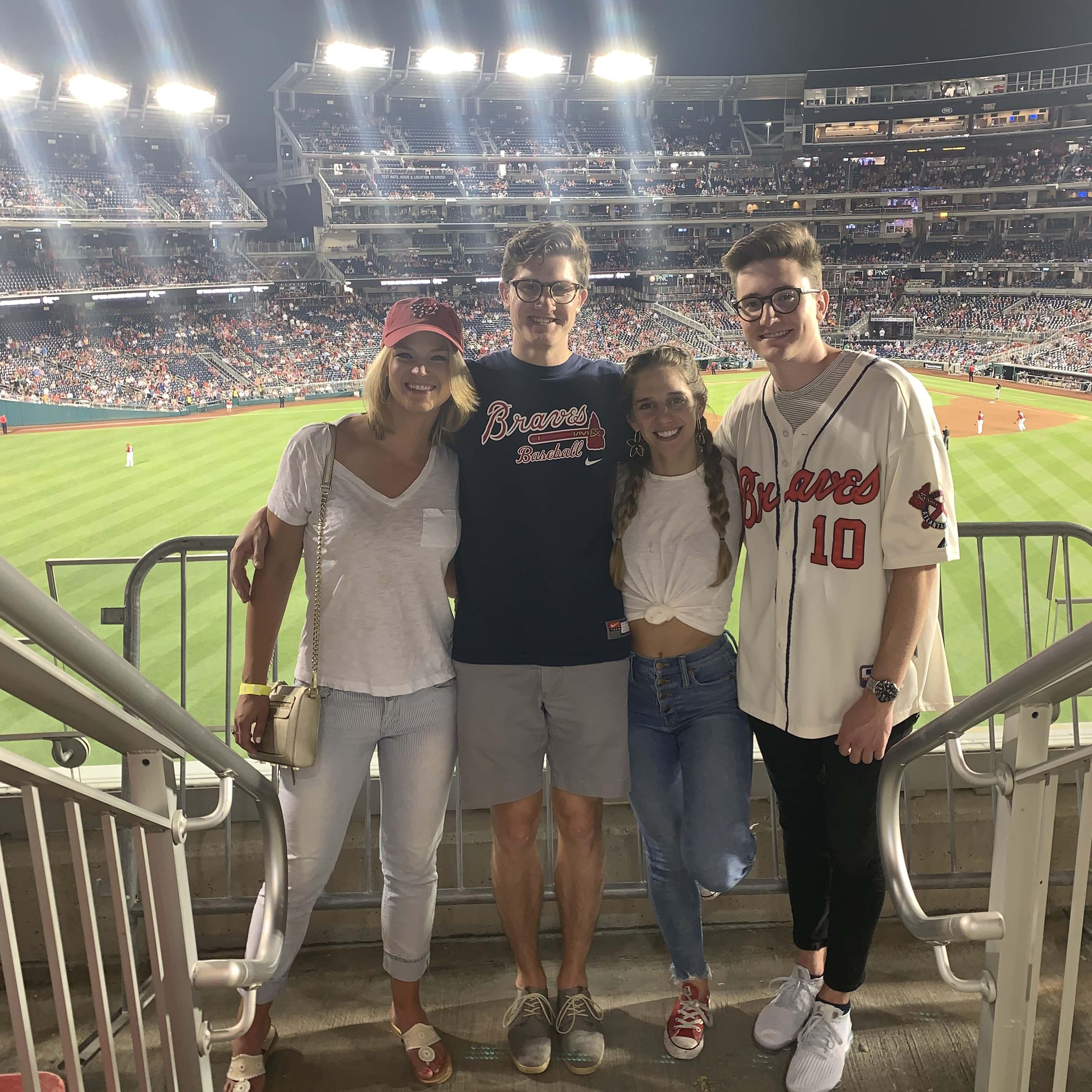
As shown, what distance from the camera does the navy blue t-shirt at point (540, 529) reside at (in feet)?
5.50

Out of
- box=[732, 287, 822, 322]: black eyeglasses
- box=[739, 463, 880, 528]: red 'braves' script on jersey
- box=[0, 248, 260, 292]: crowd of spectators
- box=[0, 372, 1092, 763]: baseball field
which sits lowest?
box=[0, 372, 1092, 763]: baseball field

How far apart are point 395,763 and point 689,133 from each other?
35.7 metres

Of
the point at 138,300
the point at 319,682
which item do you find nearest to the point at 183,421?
the point at 138,300

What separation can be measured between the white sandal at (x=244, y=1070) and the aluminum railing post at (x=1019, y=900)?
1349 millimetres

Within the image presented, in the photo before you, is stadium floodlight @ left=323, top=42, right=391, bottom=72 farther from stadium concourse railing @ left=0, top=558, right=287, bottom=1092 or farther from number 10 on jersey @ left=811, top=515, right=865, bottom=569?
stadium concourse railing @ left=0, top=558, right=287, bottom=1092

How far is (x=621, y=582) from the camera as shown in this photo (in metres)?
1.71

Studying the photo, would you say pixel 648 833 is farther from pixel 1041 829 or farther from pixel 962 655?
pixel 962 655

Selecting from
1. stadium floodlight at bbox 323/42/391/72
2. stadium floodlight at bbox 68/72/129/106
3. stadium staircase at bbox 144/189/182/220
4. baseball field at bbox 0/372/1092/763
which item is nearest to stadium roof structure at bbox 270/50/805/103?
stadium floodlight at bbox 323/42/391/72

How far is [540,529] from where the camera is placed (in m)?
1.67

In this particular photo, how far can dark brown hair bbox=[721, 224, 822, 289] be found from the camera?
162 centimetres

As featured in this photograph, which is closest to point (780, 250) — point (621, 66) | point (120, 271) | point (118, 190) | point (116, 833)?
point (116, 833)

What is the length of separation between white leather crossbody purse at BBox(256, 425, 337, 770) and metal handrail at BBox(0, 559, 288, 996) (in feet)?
0.41

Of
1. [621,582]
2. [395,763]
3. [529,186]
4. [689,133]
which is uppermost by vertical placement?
[689,133]

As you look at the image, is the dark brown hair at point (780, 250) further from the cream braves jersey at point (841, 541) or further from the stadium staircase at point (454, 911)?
the stadium staircase at point (454, 911)
